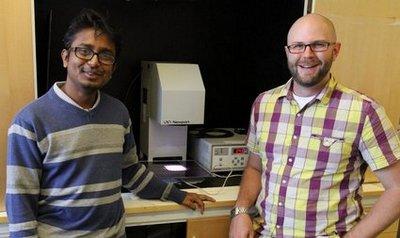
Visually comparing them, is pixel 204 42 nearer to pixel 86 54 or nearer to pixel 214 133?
pixel 214 133

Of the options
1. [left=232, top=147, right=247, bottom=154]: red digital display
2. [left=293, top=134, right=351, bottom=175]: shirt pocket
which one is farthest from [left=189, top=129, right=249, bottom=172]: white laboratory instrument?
[left=293, top=134, right=351, bottom=175]: shirt pocket

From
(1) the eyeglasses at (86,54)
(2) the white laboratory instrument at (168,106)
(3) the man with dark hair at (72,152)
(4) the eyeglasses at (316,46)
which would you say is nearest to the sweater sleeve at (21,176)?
(3) the man with dark hair at (72,152)

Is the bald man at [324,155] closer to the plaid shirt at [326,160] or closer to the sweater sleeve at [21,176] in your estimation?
the plaid shirt at [326,160]

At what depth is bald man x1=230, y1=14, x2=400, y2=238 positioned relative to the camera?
50.2 inches

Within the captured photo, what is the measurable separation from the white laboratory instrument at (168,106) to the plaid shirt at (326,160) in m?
0.47

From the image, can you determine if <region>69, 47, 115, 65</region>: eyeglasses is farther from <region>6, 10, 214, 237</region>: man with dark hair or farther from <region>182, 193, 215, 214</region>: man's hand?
<region>182, 193, 215, 214</region>: man's hand

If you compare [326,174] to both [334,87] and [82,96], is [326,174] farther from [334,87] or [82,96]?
[82,96]

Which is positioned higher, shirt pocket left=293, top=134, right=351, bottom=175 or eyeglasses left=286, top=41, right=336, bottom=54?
eyeglasses left=286, top=41, right=336, bottom=54

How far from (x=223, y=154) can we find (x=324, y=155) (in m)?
0.58

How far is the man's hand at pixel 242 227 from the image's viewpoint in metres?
1.41

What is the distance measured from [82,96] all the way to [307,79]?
757 millimetres

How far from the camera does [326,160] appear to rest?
1.32 meters

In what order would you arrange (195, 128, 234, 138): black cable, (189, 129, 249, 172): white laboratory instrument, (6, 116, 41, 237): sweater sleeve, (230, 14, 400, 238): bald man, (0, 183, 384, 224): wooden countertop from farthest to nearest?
1. (195, 128, 234, 138): black cable
2. (189, 129, 249, 172): white laboratory instrument
3. (0, 183, 384, 224): wooden countertop
4. (230, 14, 400, 238): bald man
5. (6, 116, 41, 237): sweater sleeve

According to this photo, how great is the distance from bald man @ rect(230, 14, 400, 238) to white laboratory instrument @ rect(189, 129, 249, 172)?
413 mm
